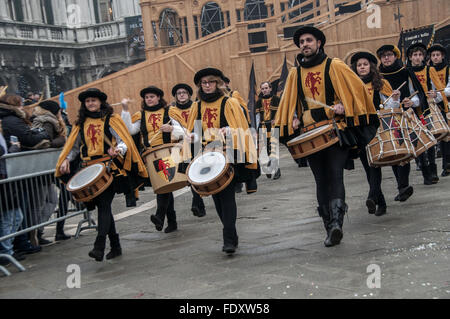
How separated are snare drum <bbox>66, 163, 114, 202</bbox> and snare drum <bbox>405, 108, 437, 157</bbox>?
10.7 feet

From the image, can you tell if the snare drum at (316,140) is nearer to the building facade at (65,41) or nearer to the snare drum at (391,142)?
the snare drum at (391,142)

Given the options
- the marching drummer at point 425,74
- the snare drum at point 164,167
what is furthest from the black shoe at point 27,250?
the marching drummer at point 425,74

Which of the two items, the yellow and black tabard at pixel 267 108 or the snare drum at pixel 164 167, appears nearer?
the snare drum at pixel 164 167

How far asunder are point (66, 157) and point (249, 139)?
6.69 ft

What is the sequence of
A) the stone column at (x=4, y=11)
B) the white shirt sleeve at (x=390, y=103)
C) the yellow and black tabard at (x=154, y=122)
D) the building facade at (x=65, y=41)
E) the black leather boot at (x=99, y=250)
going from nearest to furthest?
1. the black leather boot at (x=99, y=250)
2. the white shirt sleeve at (x=390, y=103)
3. the yellow and black tabard at (x=154, y=122)
4. the stone column at (x=4, y=11)
5. the building facade at (x=65, y=41)

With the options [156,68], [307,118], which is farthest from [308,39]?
[156,68]

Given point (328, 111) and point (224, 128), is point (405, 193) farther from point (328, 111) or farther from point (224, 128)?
point (224, 128)

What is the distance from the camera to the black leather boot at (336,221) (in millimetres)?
5348

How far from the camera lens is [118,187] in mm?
6281

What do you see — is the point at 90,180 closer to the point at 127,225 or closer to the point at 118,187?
the point at 118,187

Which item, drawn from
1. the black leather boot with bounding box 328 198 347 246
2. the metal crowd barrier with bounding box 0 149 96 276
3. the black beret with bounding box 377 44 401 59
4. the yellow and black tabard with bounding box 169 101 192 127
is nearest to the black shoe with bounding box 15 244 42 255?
the metal crowd barrier with bounding box 0 149 96 276

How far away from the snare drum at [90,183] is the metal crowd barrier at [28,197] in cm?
101

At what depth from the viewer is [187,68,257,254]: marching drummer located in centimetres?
570

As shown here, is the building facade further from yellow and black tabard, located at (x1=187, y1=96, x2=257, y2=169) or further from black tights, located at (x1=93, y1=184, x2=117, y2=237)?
yellow and black tabard, located at (x1=187, y1=96, x2=257, y2=169)
